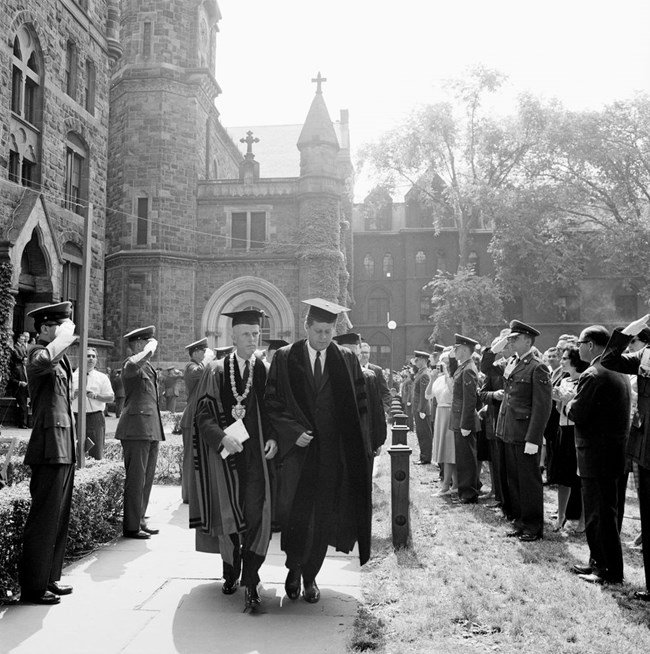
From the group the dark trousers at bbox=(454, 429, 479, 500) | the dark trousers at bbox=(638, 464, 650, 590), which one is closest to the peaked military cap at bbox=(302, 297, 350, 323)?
the dark trousers at bbox=(638, 464, 650, 590)

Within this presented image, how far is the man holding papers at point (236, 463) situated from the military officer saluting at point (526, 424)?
10.4 feet

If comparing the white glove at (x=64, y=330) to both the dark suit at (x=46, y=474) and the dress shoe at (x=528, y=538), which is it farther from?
the dress shoe at (x=528, y=538)

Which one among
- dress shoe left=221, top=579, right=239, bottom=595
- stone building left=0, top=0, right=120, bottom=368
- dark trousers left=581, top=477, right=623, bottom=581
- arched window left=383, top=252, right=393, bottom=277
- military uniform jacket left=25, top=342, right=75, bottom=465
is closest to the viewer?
military uniform jacket left=25, top=342, right=75, bottom=465

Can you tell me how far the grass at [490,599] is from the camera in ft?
13.9

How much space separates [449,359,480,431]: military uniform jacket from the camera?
8.88 meters

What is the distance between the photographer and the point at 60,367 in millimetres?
5238

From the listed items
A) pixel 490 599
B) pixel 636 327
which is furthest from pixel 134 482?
pixel 636 327

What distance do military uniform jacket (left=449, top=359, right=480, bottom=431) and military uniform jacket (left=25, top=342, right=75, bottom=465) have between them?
5.25 meters

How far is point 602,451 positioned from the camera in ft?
18.6

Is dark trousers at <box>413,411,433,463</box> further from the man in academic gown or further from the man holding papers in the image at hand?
the man holding papers

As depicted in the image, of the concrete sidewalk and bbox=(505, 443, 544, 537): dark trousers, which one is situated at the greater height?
bbox=(505, 443, 544, 537): dark trousers

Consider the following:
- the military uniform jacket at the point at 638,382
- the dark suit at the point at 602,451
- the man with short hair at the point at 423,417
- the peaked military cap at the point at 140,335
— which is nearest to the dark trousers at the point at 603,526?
the dark suit at the point at 602,451

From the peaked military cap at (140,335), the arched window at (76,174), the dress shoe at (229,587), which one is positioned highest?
the arched window at (76,174)

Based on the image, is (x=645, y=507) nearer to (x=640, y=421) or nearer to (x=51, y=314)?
(x=640, y=421)
